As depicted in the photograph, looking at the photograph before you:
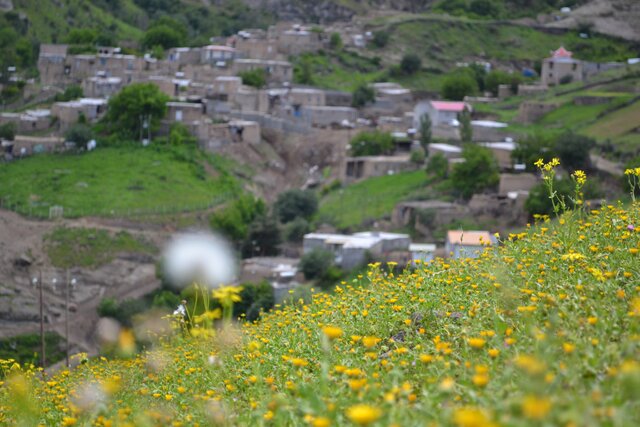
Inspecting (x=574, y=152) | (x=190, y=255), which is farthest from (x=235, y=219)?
(x=574, y=152)

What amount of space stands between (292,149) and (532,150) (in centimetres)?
1383

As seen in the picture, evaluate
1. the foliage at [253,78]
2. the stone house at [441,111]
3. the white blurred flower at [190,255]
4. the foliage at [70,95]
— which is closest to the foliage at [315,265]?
the white blurred flower at [190,255]

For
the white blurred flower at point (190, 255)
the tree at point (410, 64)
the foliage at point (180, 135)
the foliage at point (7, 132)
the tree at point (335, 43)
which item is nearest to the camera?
the white blurred flower at point (190, 255)

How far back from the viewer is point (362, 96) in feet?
158

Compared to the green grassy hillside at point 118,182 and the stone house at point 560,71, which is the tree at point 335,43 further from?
the green grassy hillside at point 118,182

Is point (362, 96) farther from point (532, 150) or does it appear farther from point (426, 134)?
point (532, 150)

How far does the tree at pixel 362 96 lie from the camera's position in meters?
48.1

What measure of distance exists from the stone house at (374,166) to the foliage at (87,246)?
1024 centimetres

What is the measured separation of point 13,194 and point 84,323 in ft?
29.7

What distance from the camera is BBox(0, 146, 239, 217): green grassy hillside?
114ft

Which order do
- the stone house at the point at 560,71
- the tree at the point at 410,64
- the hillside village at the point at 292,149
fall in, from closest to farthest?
the hillside village at the point at 292,149 → the stone house at the point at 560,71 → the tree at the point at 410,64

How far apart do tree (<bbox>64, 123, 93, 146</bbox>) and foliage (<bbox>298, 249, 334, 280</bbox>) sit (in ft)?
49.4

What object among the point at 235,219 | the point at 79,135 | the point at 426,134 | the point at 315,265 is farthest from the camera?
the point at 79,135

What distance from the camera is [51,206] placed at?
3425cm
